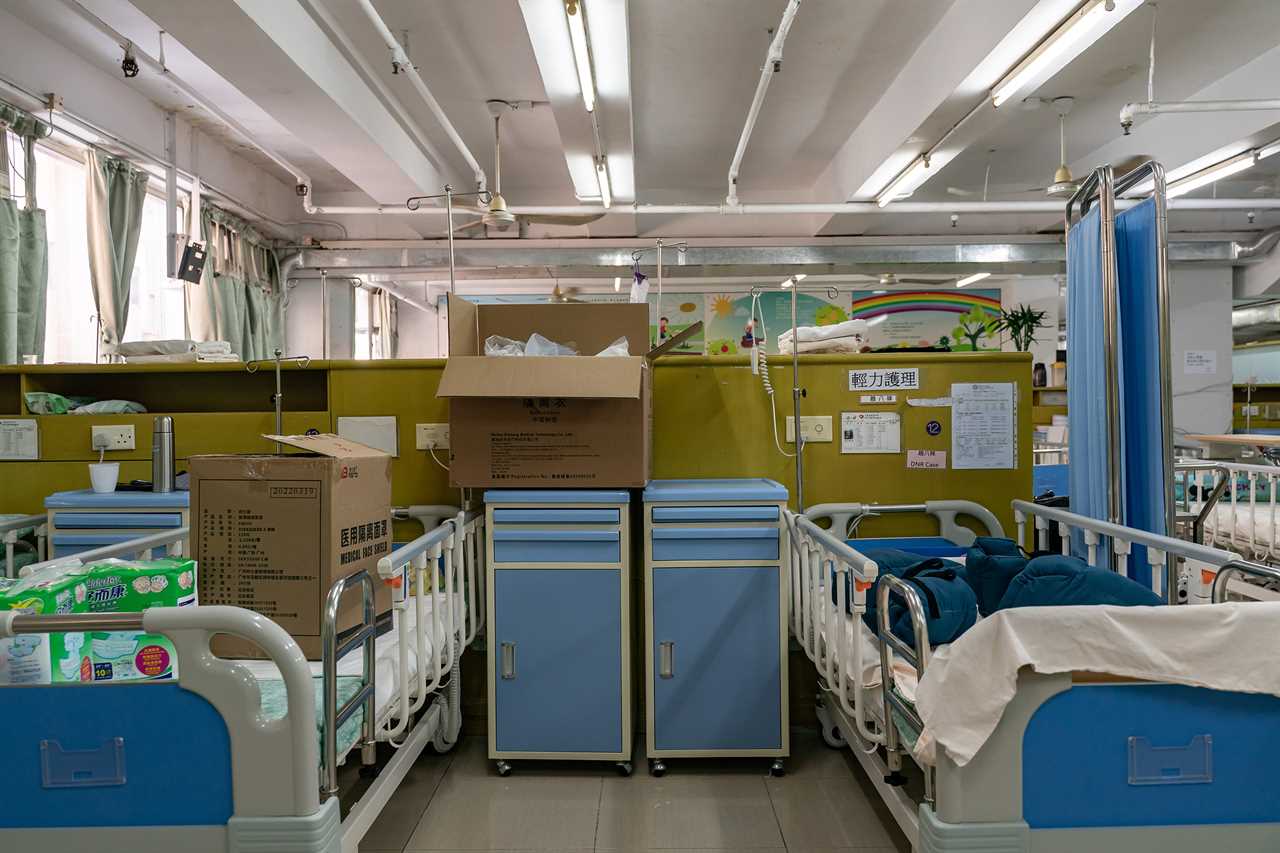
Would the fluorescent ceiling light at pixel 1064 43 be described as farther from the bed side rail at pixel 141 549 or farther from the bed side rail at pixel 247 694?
the bed side rail at pixel 141 549

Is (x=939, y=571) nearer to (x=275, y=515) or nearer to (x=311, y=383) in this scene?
(x=275, y=515)

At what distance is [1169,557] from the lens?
211cm

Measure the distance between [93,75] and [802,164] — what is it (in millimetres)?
5329

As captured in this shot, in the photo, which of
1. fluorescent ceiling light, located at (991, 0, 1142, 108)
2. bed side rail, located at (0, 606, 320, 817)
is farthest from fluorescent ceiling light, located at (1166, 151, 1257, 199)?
bed side rail, located at (0, 606, 320, 817)

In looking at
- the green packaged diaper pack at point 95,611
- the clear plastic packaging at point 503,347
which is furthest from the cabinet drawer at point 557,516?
the green packaged diaper pack at point 95,611

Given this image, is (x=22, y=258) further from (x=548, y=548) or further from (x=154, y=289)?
(x=548, y=548)

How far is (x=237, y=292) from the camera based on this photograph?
638cm

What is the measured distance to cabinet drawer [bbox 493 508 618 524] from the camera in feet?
8.30

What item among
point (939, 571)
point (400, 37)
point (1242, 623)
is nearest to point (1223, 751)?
point (1242, 623)

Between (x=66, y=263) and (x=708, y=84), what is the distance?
4.33m

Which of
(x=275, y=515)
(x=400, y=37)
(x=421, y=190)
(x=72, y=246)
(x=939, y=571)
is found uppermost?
(x=400, y=37)

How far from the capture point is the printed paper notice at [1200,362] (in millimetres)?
8109

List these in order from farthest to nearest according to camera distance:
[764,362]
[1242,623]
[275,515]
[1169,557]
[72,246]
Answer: [72,246], [764,362], [1169,557], [275,515], [1242,623]

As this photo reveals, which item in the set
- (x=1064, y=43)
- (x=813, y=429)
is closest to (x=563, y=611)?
(x=813, y=429)
